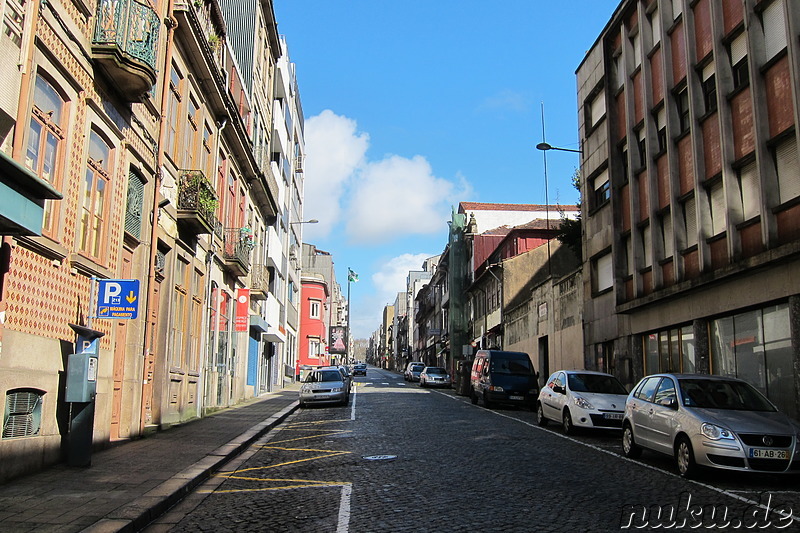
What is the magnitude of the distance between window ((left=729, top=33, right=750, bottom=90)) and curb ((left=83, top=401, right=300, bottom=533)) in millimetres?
14556

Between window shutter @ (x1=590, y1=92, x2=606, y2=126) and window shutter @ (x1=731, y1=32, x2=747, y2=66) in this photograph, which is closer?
window shutter @ (x1=731, y1=32, x2=747, y2=66)

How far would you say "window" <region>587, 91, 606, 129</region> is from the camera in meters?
26.9

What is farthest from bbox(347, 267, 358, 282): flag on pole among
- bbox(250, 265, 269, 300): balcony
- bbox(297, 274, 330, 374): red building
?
bbox(250, 265, 269, 300): balcony

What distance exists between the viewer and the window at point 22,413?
8852mm

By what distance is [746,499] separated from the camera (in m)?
8.12

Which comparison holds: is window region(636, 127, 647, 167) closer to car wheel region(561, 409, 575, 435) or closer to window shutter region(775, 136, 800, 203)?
window shutter region(775, 136, 800, 203)

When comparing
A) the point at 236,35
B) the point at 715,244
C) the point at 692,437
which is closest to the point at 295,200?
the point at 236,35

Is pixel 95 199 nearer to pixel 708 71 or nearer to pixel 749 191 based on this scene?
pixel 749 191

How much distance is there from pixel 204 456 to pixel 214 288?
11.0m

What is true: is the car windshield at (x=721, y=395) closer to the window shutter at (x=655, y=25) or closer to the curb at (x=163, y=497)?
the curb at (x=163, y=497)

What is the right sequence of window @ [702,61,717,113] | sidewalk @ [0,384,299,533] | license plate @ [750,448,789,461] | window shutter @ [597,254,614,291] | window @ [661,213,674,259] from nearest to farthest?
sidewalk @ [0,384,299,533], license plate @ [750,448,789,461], window @ [702,61,717,113], window @ [661,213,674,259], window shutter @ [597,254,614,291]

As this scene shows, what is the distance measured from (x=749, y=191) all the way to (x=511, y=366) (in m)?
11.4

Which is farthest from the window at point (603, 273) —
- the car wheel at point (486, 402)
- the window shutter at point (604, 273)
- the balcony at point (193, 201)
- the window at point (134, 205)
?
the window at point (134, 205)

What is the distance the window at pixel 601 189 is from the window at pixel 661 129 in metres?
3.86
